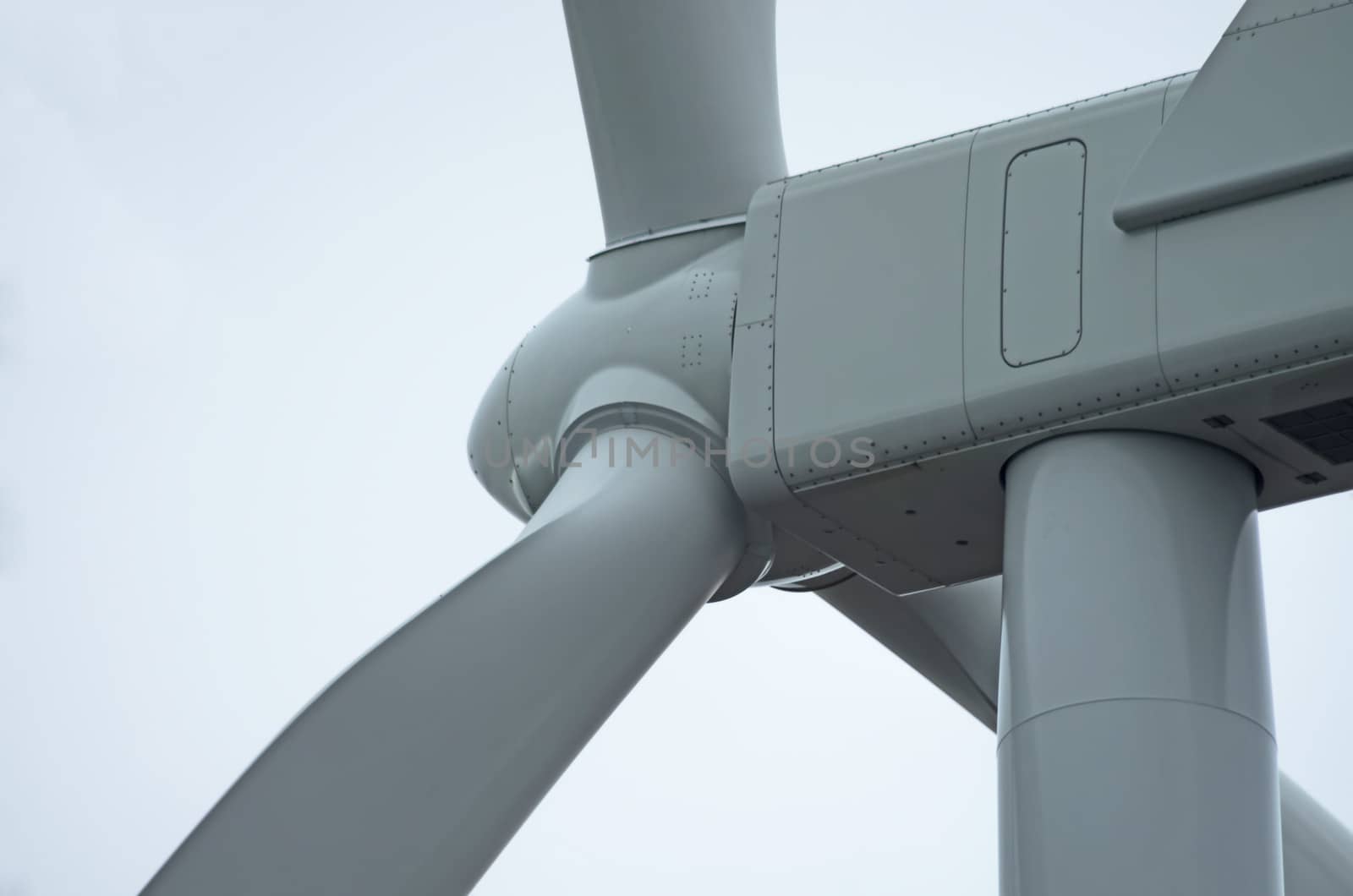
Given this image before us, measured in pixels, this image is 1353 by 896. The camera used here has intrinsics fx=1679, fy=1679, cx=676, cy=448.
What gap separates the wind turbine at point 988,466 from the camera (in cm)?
754

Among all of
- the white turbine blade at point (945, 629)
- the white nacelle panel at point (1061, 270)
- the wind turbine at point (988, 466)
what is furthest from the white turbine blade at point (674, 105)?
the white turbine blade at point (945, 629)

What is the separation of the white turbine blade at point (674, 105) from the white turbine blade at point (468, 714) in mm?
1992

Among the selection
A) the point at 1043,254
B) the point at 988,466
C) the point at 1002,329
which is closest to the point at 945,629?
the point at 988,466

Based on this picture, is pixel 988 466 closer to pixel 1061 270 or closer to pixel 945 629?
pixel 1061 270

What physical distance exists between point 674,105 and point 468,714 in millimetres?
4077

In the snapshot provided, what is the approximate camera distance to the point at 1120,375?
8.01 meters

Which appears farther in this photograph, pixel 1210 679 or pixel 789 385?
pixel 789 385

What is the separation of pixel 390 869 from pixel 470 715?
0.87 m

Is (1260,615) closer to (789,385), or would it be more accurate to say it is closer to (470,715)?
(789,385)

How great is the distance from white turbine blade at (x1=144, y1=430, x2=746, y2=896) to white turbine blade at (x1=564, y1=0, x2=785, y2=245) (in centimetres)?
199

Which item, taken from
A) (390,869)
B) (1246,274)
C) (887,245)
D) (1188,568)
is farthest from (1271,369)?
(390,869)

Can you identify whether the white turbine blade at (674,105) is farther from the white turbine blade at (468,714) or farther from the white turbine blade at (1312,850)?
the white turbine blade at (1312,850)

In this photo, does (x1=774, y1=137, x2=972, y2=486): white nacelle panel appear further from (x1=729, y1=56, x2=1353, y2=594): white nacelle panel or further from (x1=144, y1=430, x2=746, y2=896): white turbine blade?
(x1=144, y1=430, x2=746, y2=896): white turbine blade

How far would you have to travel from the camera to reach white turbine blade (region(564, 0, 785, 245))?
1012cm
